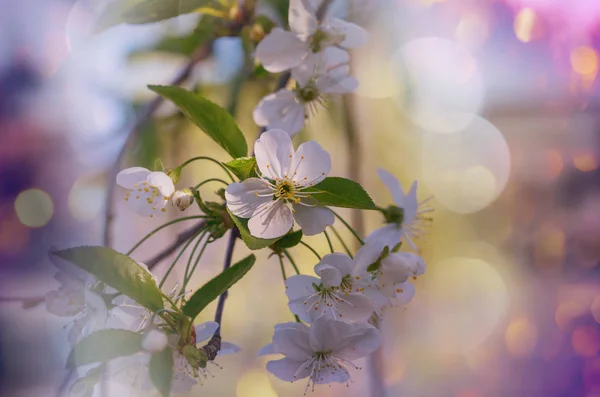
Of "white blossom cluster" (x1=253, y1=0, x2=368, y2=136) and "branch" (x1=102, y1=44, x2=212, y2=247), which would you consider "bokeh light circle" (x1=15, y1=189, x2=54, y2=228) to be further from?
"white blossom cluster" (x1=253, y1=0, x2=368, y2=136)

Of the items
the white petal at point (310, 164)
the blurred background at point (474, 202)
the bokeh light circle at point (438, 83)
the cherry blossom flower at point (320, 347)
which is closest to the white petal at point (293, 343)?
the cherry blossom flower at point (320, 347)

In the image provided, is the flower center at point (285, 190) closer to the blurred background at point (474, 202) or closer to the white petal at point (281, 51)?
the white petal at point (281, 51)

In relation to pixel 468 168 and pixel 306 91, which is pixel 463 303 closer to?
pixel 468 168

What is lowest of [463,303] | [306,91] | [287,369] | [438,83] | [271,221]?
[463,303]

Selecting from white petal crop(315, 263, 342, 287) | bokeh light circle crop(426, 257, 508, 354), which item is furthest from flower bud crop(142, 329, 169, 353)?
bokeh light circle crop(426, 257, 508, 354)

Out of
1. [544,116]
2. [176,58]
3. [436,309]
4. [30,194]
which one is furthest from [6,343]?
[544,116]

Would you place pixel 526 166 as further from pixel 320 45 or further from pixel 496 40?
pixel 320 45

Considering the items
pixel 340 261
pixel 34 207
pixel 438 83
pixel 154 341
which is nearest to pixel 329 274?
pixel 340 261
